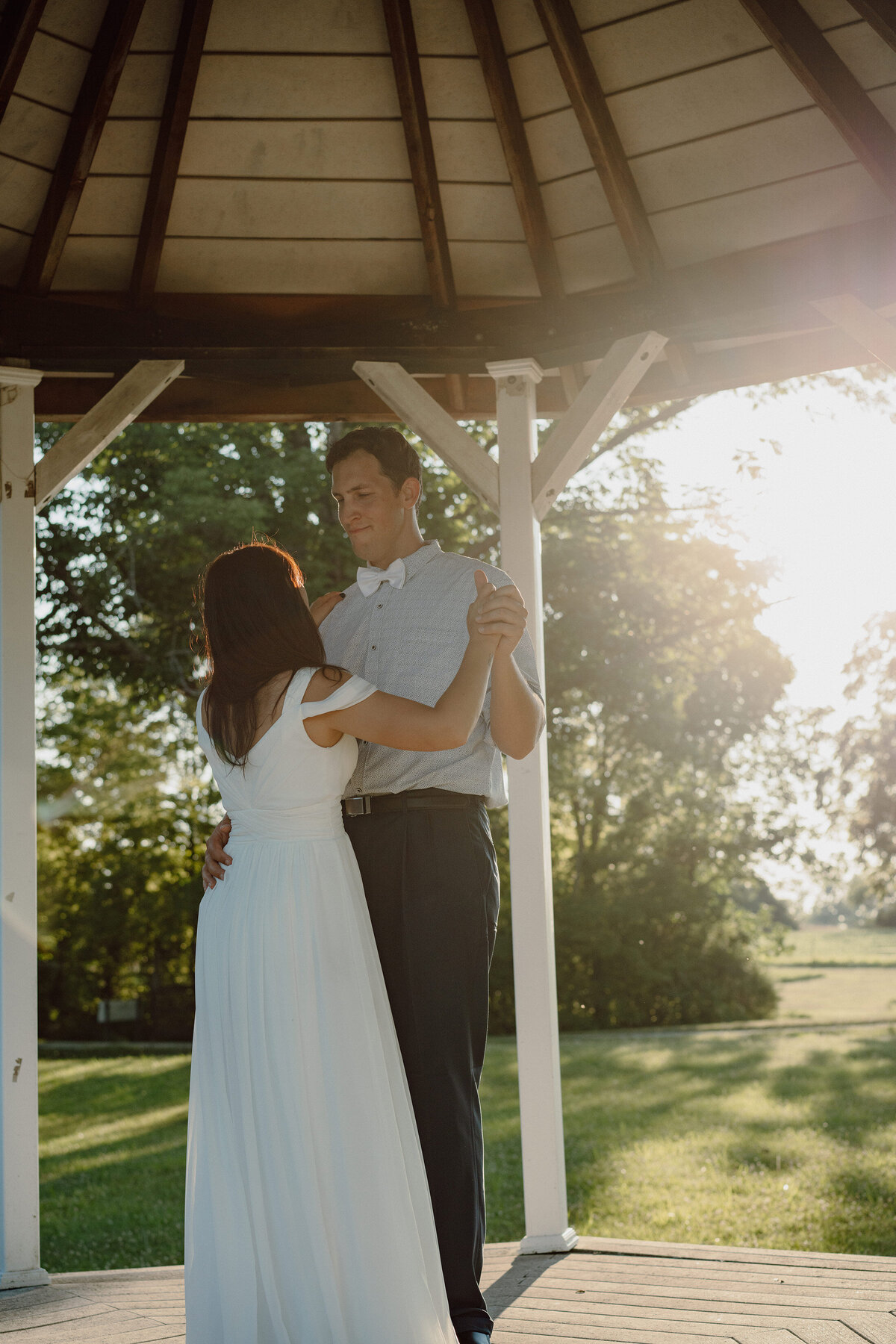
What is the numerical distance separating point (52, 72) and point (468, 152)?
112cm

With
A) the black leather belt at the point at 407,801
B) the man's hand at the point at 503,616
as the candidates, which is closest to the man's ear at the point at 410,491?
the man's hand at the point at 503,616

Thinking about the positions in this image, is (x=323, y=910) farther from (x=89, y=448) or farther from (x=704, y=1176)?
(x=704, y=1176)

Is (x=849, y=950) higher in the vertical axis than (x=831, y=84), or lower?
lower

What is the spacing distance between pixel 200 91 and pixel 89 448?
1053mm

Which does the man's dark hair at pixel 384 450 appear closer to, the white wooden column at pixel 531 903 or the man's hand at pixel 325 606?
the man's hand at pixel 325 606

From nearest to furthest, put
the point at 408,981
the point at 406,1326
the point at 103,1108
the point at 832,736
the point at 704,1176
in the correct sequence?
the point at 406,1326
the point at 408,981
the point at 704,1176
the point at 103,1108
the point at 832,736

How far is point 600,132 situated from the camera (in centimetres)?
324

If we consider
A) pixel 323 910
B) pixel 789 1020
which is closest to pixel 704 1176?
pixel 323 910

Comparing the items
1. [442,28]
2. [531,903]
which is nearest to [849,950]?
[531,903]

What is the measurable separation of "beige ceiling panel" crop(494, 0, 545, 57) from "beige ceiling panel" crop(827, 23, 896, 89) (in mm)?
714

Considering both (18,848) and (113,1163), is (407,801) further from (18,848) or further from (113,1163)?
(113,1163)

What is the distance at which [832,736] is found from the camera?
15.4 m

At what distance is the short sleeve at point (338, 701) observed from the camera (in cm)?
213

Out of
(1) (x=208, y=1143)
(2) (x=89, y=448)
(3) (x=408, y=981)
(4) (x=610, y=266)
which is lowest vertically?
(1) (x=208, y=1143)
